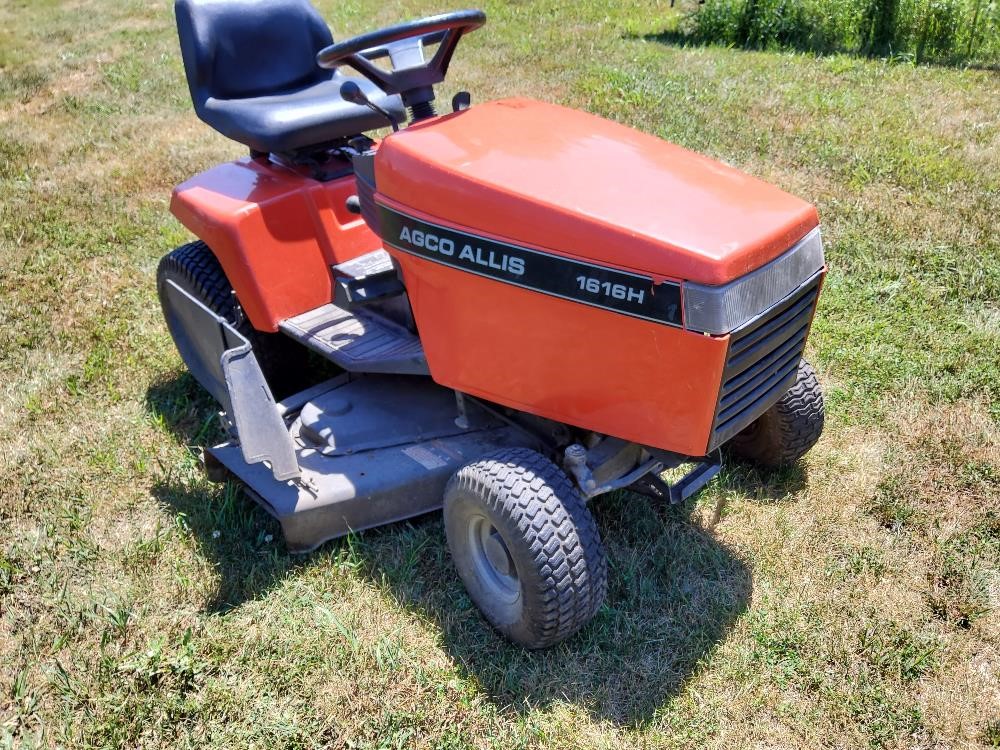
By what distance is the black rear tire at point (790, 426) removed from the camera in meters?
2.70

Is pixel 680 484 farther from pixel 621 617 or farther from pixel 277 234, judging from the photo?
pixel 277 234

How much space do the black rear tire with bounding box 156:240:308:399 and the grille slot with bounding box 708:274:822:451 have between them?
1.74m

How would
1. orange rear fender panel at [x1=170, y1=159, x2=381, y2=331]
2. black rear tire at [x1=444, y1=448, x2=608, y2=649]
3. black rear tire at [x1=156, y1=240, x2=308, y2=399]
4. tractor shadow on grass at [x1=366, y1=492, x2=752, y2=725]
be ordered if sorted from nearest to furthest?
black rear tire at [x1=444, y1=448, x2=608, y2=649] → tractor shadow on grass at [x1=366, y1=492, x2=752, y2=725] → orange rear fender panel at [x1=170, y1=159, x2=381, y2=331] → black rear tire at [x1=156, y1=240, x2=308, y2=399]

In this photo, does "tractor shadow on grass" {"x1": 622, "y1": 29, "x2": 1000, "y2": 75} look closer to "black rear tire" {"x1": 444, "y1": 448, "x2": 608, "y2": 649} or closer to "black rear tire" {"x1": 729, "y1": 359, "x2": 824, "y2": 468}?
"black rear tire" {"x1": 729, "y1": 359, "x2": 824, "y2": 468}

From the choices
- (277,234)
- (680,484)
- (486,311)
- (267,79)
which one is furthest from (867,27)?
(486,311)

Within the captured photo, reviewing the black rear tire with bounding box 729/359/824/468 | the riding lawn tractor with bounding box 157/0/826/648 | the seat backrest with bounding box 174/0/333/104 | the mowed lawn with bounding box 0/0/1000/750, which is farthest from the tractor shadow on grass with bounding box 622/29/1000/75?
the riding lawn tractor with bounding box 157/0/826/648

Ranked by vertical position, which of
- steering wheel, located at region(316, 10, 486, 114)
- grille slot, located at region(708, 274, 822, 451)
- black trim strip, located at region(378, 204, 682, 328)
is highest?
steering wheel, located at region(316, 10, 486, 114)

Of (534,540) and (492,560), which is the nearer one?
(534,540)

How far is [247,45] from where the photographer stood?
3.29 metres

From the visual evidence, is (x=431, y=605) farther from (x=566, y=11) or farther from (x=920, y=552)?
(x=566, y=11)

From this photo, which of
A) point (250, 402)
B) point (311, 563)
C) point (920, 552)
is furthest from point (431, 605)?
point (920, 552)

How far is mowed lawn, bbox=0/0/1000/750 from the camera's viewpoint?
2.21 meters

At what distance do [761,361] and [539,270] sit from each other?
0.59 metres

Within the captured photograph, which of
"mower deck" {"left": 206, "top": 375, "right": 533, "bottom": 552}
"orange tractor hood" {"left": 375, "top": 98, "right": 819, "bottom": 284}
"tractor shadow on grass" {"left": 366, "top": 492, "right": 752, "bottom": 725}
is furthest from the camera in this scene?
"mower deck" {"left": 206, "top": 375, "right": 533, "bottom": 552}
